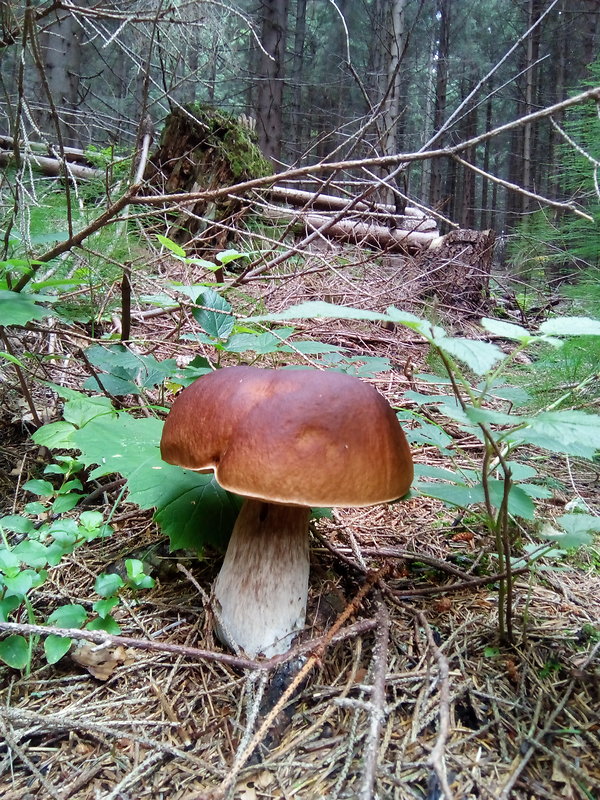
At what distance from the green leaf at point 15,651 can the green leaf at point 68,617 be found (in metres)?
0.06

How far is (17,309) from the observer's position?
139 cm

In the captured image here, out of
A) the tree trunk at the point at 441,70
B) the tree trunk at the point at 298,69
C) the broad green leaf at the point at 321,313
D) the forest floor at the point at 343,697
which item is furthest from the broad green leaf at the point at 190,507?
the tree trunk at the point at 298,69

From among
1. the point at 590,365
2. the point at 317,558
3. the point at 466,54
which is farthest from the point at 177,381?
the point at 466,54

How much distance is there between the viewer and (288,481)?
928 millimetres

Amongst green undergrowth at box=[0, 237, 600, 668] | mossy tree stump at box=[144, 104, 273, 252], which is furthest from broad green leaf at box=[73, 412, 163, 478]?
mossy tree stump at box=[144, 104, 273, 252]

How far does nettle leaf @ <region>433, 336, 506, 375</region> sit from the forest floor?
57 cm

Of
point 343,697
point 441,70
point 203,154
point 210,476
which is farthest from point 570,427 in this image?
point 441,70

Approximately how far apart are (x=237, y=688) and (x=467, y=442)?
5.37 ft

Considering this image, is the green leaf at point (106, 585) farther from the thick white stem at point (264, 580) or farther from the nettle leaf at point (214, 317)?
the nettle leaf at point (214, 317)

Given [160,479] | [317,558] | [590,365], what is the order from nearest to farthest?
1. [160,479]
2. [317,558]
3. [590,365]

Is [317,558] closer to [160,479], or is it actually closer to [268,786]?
[160,479]

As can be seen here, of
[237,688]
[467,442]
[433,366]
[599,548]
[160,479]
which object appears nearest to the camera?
[237,688]

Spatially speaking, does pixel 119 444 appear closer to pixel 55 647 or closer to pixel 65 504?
pixel 65 504

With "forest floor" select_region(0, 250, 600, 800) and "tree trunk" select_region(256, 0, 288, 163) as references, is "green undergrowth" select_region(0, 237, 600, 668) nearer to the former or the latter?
"forest floor" select_region(0, 250, 600, 800)
